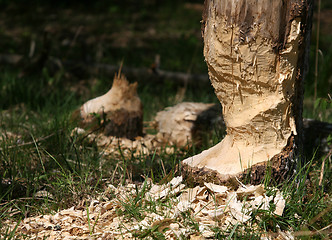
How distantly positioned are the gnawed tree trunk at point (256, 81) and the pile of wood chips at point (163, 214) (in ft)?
0.41

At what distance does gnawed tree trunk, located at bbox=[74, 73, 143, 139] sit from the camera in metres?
3.86

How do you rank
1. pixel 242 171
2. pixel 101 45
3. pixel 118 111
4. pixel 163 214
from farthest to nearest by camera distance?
pixel 101 45 < pixel 118 111 < pixel 242 171 < pixel 163 214


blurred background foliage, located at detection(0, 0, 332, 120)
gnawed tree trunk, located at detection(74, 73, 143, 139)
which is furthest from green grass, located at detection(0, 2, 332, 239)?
gnawed tree trunk, located at detection(74, 73, 143, 139)

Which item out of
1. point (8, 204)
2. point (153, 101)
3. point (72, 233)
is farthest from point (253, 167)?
point (153, 101)

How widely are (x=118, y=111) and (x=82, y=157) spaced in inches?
35.1

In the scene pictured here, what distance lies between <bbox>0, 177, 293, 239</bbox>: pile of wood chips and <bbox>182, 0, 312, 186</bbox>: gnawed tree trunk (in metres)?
0.13

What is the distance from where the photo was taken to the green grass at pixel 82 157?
2.22 metres

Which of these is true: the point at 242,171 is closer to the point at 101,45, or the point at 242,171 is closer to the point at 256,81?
the point at 256,81

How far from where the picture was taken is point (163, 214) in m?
2.20

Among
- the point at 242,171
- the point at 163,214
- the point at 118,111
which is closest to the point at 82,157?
the point at 118,111

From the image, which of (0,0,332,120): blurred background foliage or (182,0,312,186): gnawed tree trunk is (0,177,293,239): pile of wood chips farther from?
(0,0,332,120): blurred background foliage

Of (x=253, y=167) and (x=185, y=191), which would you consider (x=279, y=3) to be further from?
(x=185, y=191)

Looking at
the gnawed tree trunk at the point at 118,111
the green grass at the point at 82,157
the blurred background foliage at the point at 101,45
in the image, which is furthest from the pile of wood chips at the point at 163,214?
the gnawed tree trunk at the point at 118,111

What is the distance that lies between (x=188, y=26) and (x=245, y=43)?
713 centimetres
